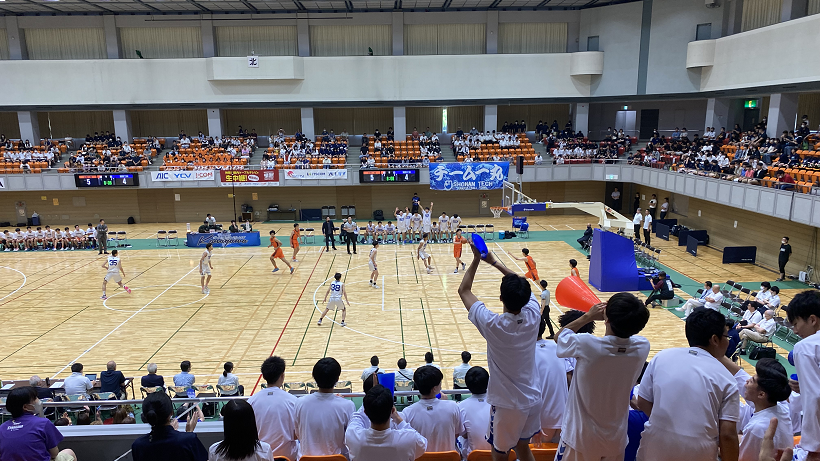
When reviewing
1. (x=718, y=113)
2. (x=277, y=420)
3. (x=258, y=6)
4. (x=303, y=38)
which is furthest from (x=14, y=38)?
(x=718, y=113)

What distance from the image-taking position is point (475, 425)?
486cm

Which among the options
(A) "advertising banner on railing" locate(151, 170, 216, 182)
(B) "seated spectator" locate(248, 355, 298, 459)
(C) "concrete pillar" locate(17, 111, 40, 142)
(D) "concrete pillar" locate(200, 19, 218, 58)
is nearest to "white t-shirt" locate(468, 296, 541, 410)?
(B) "seated spectator" locate(248, 355, 298, 459)

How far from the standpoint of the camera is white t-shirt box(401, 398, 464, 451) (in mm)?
4668

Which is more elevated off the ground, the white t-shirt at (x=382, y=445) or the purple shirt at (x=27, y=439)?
the white t-shirt at (x=382, y=445)

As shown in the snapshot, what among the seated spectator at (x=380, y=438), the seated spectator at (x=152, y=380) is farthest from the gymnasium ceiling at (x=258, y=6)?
the seated spectator at (x=380, y=438)

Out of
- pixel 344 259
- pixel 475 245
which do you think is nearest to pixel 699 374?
pixel 475 245

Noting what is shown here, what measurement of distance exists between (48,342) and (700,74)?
36.4 m

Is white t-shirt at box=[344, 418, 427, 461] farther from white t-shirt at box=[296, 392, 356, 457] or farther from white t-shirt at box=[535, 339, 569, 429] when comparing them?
white t-shirt at box=[535, 339, 569, 429]

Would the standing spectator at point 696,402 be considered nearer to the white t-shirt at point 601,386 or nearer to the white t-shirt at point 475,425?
the white t-shirt at point 601,386

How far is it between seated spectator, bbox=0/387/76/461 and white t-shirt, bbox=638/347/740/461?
4.72m

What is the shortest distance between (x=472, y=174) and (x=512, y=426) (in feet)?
96.0

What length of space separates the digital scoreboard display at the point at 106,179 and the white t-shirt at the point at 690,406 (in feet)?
114

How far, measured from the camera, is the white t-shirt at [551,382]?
434 centimetres

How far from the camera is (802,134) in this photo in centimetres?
2408
